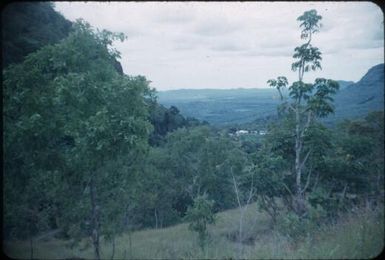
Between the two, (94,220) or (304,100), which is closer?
(94,220)

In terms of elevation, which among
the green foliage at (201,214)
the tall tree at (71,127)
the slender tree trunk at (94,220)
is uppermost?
the tall tree at (71,127)

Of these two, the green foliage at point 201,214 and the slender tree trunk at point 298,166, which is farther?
the slender tree trunk at point 298,166

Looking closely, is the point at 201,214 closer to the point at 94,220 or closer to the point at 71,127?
the point at 94,220

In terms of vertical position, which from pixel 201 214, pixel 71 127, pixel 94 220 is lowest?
pixel 201 214

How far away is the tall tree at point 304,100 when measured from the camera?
10234mm

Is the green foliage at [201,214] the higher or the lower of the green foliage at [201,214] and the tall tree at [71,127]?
the lower

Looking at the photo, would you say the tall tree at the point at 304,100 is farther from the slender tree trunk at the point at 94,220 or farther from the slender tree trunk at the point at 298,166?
the slender tree trunk at the point at 94,220

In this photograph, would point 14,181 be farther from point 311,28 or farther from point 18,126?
point 311,28

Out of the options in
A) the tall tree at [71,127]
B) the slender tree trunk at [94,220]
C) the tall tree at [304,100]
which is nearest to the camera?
the tall tree at [71,127]

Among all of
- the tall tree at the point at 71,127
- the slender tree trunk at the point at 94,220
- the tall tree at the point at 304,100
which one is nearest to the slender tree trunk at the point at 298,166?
the tall tree at the point at 304,100

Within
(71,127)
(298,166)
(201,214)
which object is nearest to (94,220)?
(71,127)

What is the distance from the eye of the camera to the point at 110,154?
234 inches

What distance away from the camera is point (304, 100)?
11023 millimetres

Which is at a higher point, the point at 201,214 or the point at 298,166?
the point at 298,166
